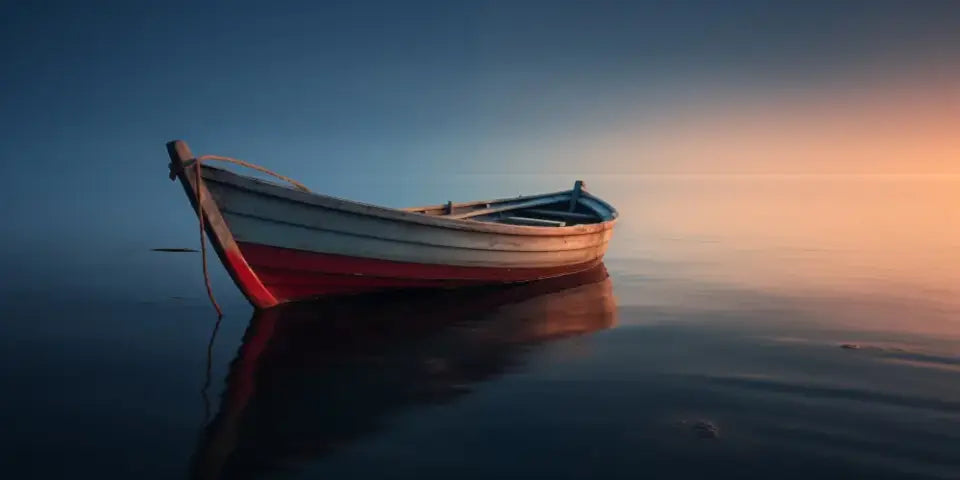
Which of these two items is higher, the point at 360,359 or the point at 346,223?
the point at 346,223

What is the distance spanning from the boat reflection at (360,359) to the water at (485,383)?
43 millimetres

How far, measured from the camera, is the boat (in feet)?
30.9

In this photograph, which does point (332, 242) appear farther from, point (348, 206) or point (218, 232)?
point (218, 232)

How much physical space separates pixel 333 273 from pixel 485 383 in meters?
4.66

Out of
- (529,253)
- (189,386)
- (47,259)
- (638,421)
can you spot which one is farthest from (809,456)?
(47,259)

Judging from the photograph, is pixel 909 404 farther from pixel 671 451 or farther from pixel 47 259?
pixel 47 259

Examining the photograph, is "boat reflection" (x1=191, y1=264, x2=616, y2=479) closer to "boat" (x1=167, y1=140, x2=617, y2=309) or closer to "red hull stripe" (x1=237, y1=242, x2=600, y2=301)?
"red hull stripe" (x1=237, y1=242, x2=600, y2=301)

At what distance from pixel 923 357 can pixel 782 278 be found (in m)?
8.00

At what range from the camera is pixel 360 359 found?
334 inches

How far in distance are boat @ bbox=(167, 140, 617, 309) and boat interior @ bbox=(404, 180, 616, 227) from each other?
3.39m

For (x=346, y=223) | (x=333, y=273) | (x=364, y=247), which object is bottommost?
(x=333, y=273)

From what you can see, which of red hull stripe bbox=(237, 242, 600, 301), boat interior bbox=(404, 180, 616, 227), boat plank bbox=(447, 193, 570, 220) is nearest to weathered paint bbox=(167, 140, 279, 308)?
red hull stripe bbox=(237, 242, 600, 301)

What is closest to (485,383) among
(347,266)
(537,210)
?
(347,266)

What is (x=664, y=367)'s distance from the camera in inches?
322
